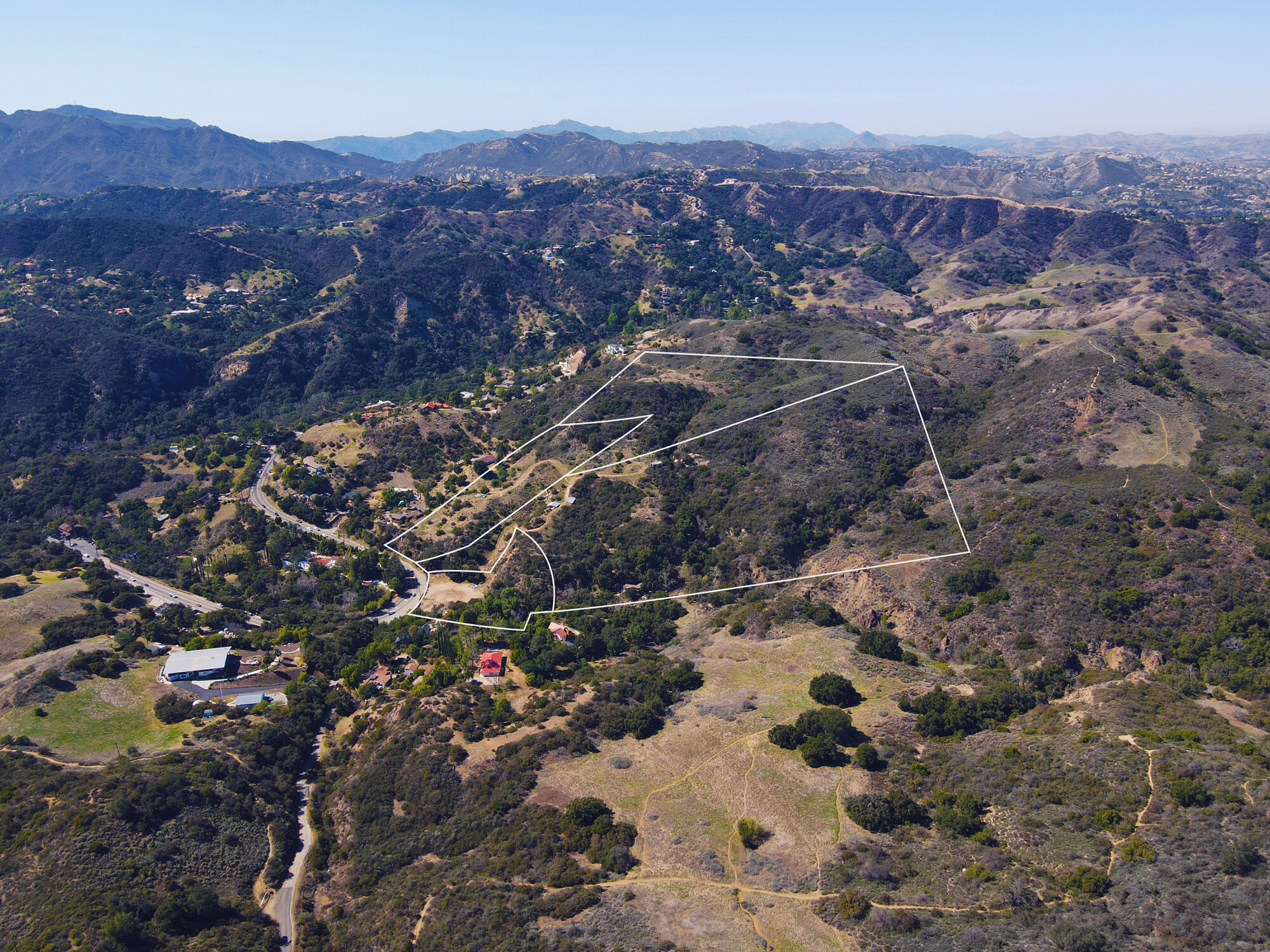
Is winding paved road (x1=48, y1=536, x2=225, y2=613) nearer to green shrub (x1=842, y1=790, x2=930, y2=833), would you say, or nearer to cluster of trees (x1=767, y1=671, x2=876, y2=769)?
cluster of trees (x1=767, y1=671, x2=876, y2=769)

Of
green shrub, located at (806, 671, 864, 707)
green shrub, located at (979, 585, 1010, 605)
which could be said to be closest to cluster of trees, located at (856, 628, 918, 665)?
green shrub, located at (806, 671, 864, 707)

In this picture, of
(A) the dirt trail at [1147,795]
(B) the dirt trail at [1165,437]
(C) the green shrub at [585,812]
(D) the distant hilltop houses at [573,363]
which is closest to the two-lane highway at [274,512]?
(D) the distant hilltop houses at [573,363]

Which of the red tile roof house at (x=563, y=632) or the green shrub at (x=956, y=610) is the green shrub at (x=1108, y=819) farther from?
the red tile roof house at (x=563, y=632)

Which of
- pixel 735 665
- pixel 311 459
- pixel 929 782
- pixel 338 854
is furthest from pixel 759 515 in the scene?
pixel 311 459

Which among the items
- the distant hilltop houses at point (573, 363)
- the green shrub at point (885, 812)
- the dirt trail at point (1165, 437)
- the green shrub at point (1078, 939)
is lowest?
the green shrub at point (885, 812)

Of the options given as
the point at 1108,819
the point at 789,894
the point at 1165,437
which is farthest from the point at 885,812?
the point at 1165,437

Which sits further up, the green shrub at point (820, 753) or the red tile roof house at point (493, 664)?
the green shrub at point (820, 753)
